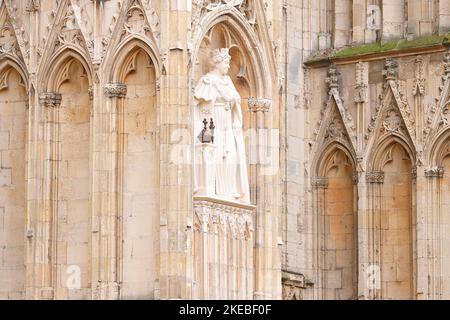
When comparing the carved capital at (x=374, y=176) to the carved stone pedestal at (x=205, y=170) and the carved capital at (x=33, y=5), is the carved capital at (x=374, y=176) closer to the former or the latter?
the carved stone pedestal at (x=205, y=170)

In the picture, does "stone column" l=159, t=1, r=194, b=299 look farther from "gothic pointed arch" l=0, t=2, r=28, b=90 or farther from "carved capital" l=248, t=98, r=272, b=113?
"gothic pointed arch" l=0, t=2, r=28, b=90

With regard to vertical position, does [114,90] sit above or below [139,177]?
above

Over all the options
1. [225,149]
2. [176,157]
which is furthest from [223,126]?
[176,157]

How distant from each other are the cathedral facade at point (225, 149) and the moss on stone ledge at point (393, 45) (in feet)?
0.12

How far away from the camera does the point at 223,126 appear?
62.0 meters

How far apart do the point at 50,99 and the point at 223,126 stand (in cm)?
275

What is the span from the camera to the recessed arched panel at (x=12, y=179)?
62.8 metres

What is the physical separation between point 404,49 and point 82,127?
588 centimetres

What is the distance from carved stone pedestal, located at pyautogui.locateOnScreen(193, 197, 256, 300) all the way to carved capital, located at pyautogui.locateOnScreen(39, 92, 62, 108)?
2919 millimetres

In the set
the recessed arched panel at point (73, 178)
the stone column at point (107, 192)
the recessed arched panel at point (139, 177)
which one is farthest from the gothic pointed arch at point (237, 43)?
the recessed arched panel at point (73, 178)

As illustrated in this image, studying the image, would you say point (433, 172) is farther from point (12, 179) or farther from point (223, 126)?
point (12, 179)

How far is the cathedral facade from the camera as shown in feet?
201
